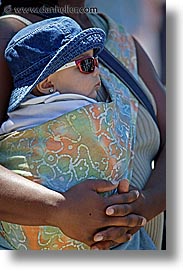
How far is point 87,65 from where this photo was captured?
1.87m

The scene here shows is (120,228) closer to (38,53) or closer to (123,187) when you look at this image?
(123,187)

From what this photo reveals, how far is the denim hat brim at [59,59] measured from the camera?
71.4 inches

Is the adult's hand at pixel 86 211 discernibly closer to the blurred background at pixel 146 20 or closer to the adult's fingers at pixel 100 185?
the adult's fingers at pixel 100 185

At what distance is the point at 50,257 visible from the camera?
6.54 feet

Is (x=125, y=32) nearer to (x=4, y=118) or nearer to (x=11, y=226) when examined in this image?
(x=4, y=118)

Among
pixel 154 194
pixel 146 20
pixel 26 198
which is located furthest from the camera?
pixel 146 20

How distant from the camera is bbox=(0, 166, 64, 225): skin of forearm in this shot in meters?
1.77

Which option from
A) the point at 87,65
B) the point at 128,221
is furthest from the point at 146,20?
the point at 128,221

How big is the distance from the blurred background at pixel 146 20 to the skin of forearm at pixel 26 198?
0.52m

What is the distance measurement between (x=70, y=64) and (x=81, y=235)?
1.47 feet

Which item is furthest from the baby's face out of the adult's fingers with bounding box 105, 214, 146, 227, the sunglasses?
the adult's fingers with bounding box 105, 214, 146, 227

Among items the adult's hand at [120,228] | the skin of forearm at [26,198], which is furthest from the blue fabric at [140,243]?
the skin of forearm at [26,198]

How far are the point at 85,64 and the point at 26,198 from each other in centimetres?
39
